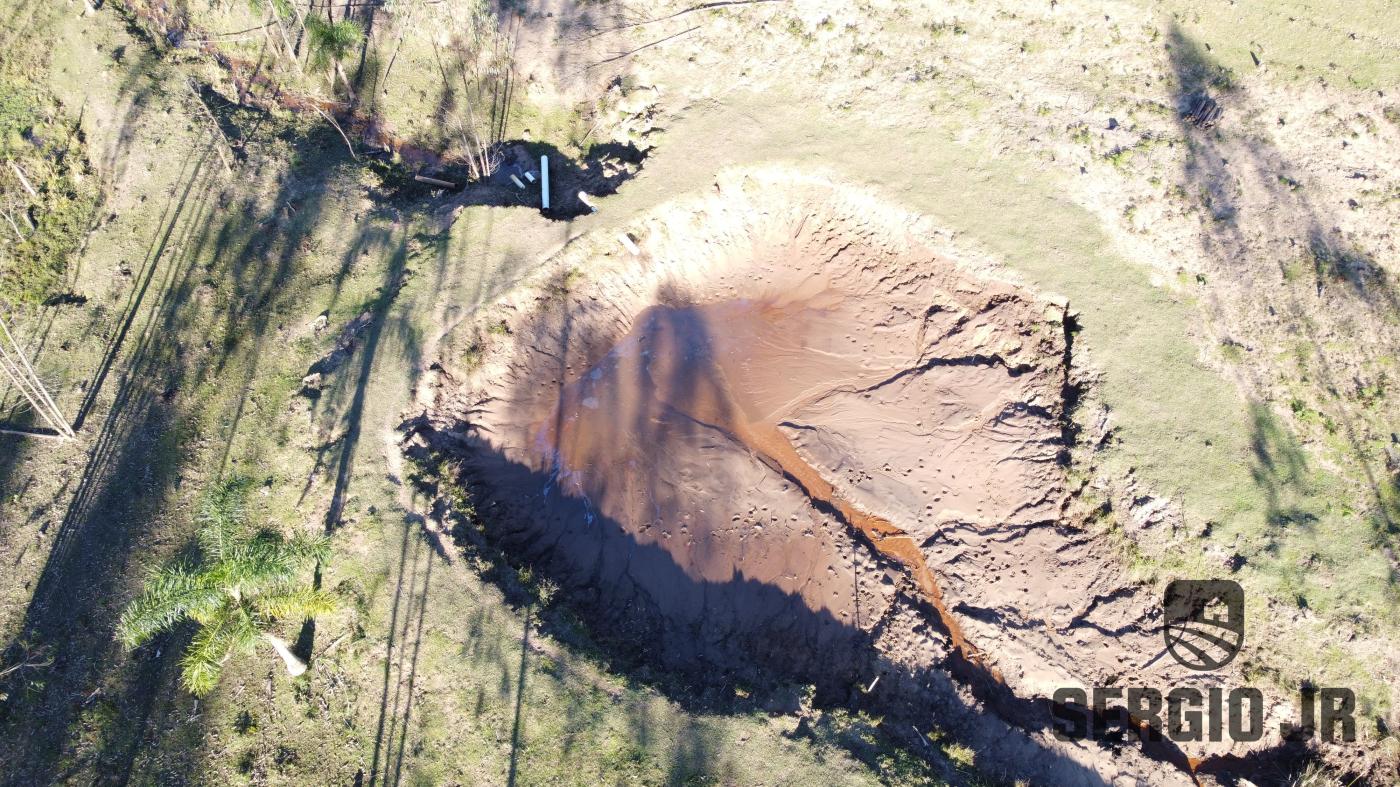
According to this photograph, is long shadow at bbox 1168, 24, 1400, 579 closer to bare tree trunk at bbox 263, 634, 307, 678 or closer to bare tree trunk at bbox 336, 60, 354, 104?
bare tree trunk at bbox 263, 634, 307, 678

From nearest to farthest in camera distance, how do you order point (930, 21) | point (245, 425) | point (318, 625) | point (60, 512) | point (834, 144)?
1. point (318, 625)
2. point (60, 512)
3. point (245, 425)
4. point (834, 144)
5. point (930, 21)

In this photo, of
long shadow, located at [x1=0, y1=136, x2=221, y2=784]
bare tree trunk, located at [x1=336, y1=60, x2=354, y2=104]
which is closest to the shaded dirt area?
long shadow, located at [x1=0, y1=136, x2=221, y2=784]

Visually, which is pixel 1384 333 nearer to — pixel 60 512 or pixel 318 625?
pixel 318 625

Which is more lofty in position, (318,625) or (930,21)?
(930,21)

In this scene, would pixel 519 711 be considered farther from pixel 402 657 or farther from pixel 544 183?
pixel 544 183

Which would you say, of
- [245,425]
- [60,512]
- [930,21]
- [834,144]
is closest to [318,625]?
[245,425]

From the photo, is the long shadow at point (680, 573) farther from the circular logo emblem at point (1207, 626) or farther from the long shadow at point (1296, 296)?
the long shadow at point (1296, 296)

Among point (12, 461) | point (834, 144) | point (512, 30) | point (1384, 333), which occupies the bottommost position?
point (12, 461)

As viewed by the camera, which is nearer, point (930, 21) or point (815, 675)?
point (815, 675)
